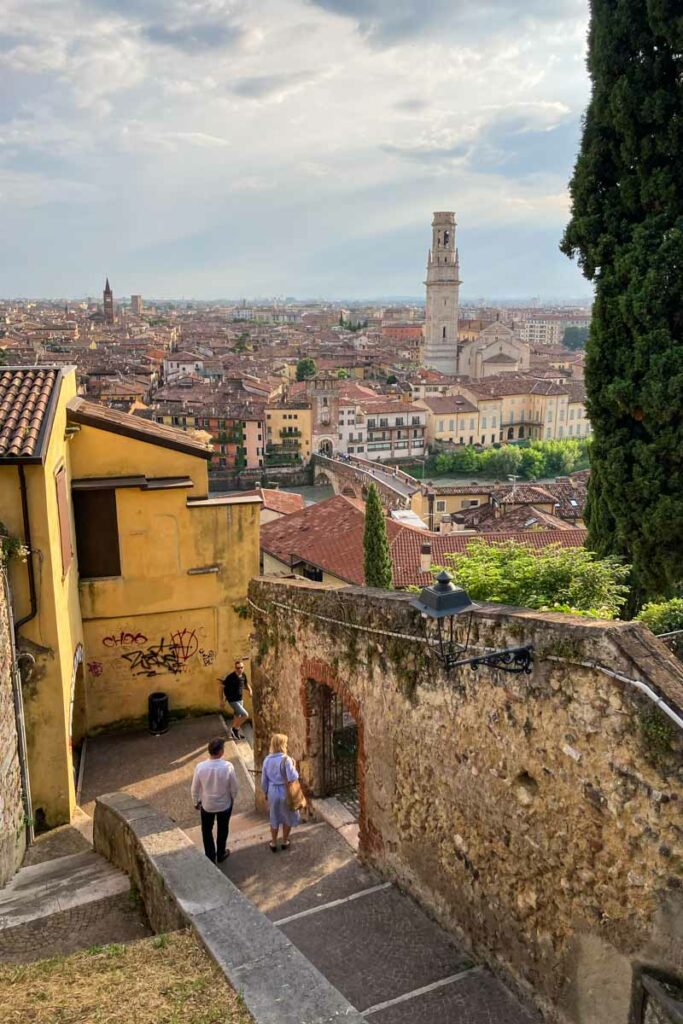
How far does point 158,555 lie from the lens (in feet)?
44.0

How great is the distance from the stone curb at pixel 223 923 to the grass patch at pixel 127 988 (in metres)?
0.11

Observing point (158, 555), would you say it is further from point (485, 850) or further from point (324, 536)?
point (324, 536)

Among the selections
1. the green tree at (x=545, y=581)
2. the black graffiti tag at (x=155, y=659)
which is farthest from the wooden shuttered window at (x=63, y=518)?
the green tree at (x=545, y=581)

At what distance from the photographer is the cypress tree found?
13.5m

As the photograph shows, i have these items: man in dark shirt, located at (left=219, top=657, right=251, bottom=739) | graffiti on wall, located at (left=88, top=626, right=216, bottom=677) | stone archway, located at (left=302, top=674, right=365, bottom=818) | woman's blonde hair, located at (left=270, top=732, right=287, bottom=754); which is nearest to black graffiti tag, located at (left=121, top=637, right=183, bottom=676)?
graffiti on wall, located at (left=88, top=626, right=216, bottom=677)

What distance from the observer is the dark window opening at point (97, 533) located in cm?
1288

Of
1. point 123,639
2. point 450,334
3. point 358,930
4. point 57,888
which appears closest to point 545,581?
point 358,930

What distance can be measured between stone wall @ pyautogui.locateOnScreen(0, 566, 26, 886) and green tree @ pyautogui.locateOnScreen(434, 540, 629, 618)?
16.7 ft

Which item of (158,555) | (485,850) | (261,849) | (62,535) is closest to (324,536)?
(158,555)

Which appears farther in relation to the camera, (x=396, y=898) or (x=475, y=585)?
(x=475, y=585)

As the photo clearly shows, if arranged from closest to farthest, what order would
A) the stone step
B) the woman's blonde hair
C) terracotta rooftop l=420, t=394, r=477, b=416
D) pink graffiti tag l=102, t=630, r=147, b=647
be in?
1. the stone step
2. the woman's blonde hair
3. pink graffiti tag l=102, t=630, r=147, b=647
4. terracotta rooftop l=420, t=394, r=477, b=416

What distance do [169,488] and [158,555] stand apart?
114cm

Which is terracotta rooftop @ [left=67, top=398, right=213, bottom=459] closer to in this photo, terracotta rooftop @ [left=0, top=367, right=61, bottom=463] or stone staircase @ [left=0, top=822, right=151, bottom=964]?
terracotta rooftop @ [left=0, top=367, right=61, bottom=463]

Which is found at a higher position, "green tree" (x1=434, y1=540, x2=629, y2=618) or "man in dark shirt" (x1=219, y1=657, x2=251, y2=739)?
"green tree" (x1=434, y1=540, x2=629, y2=618)
